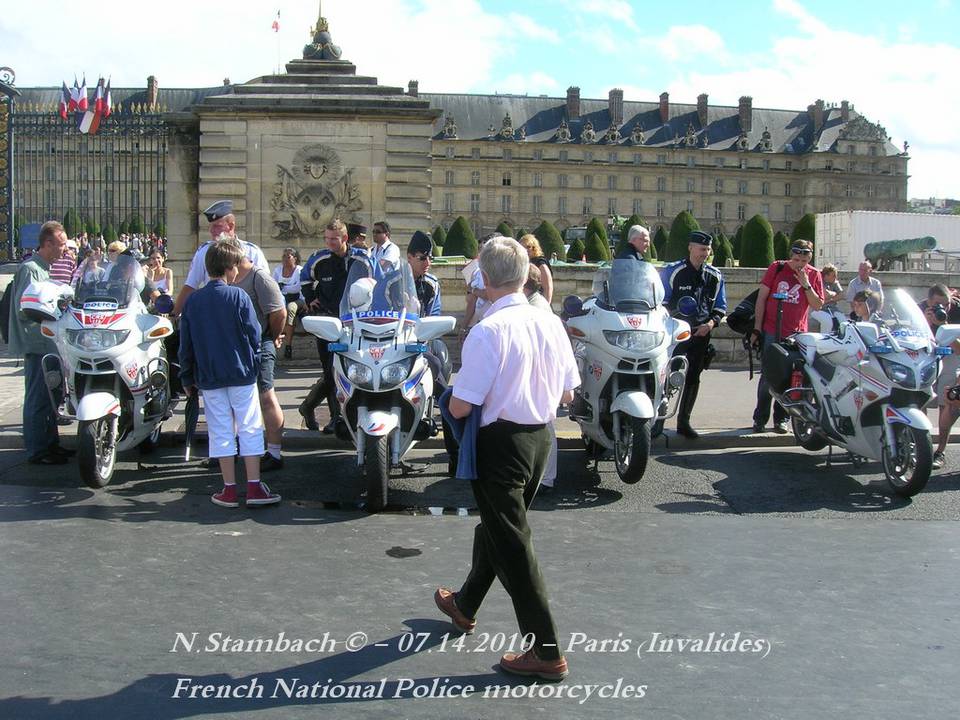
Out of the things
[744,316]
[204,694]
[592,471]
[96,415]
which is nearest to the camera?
[204,694]

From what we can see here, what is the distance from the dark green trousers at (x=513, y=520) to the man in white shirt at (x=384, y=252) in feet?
10.9

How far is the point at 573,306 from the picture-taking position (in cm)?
792

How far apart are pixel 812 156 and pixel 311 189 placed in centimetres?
9783

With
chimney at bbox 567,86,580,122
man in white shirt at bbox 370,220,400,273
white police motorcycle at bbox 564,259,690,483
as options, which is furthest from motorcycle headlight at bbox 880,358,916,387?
chimney at bbox 567,86,580,122

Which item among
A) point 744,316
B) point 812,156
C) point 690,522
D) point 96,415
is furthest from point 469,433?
point 812,156

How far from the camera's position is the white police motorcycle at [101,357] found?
285 inches

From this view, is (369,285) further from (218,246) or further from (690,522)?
(690,522)

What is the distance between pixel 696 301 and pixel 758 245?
27723mm

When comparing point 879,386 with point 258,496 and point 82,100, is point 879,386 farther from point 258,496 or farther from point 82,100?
point 82,100

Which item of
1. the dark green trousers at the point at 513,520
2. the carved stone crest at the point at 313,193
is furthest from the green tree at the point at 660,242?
the dark green trousers at the point at 513,520

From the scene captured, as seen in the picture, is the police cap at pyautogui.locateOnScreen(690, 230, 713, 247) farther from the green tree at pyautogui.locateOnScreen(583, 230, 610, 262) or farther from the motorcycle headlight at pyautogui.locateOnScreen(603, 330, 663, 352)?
the green tree at pyautogui.locateOnScreen(583, 230, 610, 262)

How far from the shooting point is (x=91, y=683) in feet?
13.3

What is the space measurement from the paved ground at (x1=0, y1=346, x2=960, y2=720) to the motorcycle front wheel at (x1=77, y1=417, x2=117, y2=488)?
14 centimetres

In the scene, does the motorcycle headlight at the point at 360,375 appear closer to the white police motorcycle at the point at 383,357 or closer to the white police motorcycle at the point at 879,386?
the white police motorcycle at the point at 383,357
